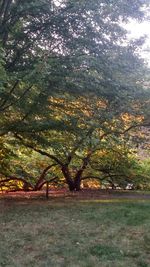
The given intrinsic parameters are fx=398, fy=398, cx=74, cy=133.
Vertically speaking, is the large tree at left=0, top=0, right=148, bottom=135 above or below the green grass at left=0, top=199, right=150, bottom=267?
above

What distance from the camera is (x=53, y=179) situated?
14688 mm

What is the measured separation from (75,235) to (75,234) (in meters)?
0.07

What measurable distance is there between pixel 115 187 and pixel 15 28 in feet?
26.1

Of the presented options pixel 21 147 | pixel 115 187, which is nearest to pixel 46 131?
pixel 21 147

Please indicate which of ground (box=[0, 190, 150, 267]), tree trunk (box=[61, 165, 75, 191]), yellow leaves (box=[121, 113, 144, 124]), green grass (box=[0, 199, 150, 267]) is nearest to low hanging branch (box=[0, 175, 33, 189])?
→ tree trunk (box=[61, 165, 75, 191])

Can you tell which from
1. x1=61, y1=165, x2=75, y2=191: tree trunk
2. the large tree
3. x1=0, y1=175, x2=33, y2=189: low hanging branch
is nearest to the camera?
the large tree

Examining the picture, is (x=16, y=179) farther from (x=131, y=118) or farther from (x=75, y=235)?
(x=75, y=235)

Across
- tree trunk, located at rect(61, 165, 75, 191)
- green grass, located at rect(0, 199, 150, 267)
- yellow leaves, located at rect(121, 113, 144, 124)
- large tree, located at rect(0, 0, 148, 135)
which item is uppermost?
large tree, located at rect(0, 0, 148, 135)

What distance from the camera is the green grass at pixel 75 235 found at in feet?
17.4

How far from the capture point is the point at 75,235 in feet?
21.2

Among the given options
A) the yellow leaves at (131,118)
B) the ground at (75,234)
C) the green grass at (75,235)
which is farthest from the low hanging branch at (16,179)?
the green grass at (75,235)

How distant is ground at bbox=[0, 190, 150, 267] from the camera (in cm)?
530

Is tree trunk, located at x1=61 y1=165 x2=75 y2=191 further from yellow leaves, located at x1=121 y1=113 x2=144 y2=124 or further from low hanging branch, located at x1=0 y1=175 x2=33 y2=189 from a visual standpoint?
yellow leaves, located at x1=121 y1=113 x2=144 y2=124

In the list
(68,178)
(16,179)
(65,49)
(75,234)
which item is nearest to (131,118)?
(68,178)
